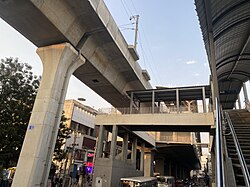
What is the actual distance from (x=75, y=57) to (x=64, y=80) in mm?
1684

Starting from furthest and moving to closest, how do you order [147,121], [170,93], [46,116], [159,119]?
[170,93], [147,121], [159,119], [46,116]

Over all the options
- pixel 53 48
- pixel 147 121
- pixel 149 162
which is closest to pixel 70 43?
pixel 53 48

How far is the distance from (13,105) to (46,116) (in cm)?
478

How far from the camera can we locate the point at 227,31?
34.3 ft

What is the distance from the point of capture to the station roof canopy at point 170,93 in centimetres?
1956

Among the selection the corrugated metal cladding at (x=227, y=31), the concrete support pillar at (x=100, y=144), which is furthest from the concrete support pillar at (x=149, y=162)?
the corrugated metal cladding at (x=227, y=31)

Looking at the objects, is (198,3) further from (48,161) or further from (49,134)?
(48,161)

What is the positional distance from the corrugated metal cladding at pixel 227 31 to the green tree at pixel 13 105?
1285cm

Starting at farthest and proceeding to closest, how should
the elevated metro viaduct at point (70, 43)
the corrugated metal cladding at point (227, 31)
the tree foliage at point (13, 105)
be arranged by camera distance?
the tree foliage at point (13, 105) → the elevated metro viaduct at point (70, 43) → the corrugated metal cladding at point (227, 31)

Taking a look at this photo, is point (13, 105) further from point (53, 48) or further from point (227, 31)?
point (227, 31)

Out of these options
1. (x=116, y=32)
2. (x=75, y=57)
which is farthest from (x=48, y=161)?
(x=116, y=32)

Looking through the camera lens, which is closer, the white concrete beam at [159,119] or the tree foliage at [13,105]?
the tree foliage at [13,105]

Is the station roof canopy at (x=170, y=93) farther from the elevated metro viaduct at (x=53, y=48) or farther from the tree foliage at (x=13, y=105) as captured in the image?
the tree foliage at (x=13, y=105)

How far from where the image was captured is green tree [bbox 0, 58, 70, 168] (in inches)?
523
